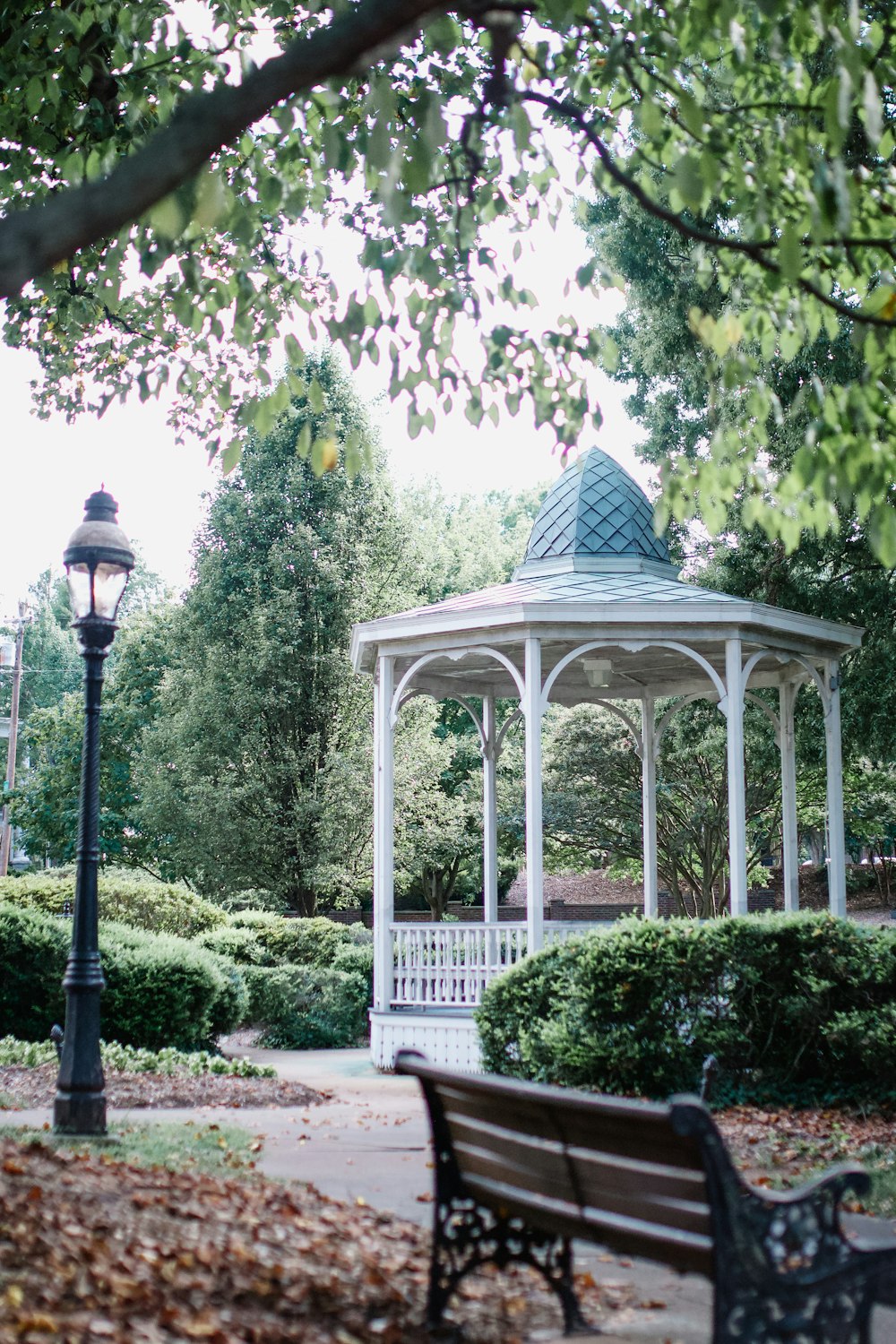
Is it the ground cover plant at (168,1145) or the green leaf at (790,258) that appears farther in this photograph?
the ground cover plant at (168,1145)

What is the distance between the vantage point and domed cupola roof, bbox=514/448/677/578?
15625mm

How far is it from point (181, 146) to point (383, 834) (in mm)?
11574

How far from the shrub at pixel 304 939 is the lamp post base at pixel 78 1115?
12.0 m

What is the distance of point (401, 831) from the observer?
2808 centimetres

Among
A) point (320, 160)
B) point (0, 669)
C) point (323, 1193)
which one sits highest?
point (0, 669)

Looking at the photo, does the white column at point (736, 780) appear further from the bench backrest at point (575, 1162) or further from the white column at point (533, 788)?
the bench backrest at point (575, 1162)

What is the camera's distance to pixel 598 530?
15.7 metres

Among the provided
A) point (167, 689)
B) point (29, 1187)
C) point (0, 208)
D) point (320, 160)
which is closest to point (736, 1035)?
point (29, 1187)

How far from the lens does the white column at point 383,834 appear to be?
14242 mm

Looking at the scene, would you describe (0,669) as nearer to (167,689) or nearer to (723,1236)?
(167,689)

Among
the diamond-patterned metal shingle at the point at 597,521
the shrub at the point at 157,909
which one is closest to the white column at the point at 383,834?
the diamond-patterned metal shingle at the point at 597,521

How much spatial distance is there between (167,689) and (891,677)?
17248mm

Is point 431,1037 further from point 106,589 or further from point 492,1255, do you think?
point 492,1255

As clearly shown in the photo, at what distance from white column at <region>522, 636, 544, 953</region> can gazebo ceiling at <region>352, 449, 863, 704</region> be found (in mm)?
364
